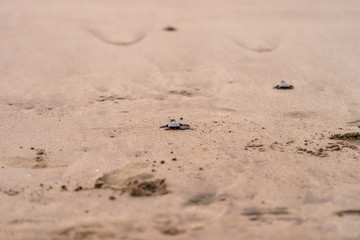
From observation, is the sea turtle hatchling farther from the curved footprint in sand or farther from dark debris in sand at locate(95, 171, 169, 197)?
the curved footprint in sand

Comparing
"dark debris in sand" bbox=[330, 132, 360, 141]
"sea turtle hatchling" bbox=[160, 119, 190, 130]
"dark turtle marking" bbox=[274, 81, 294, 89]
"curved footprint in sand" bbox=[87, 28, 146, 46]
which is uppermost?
"curved footprint in sand" bbox=[87, 28, 146, 46]

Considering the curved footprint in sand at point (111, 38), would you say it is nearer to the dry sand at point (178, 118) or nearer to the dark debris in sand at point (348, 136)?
the dry sand at point (178, 118)

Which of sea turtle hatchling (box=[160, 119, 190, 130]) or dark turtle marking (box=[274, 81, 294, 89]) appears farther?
dark turtle marking (box=[274, 81, 294, 89])

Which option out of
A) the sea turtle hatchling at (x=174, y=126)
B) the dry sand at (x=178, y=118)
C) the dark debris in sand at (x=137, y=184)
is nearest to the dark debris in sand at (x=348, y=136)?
the dry sand at (x=178, y=118)

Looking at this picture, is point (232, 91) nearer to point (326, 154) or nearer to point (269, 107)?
point (269, 107)

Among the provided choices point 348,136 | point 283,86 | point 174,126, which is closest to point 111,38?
point 283,86

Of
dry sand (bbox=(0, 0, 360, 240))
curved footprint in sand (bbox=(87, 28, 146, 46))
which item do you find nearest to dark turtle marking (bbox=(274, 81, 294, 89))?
dry sand (bbox=(0, 0, 360, 240))
